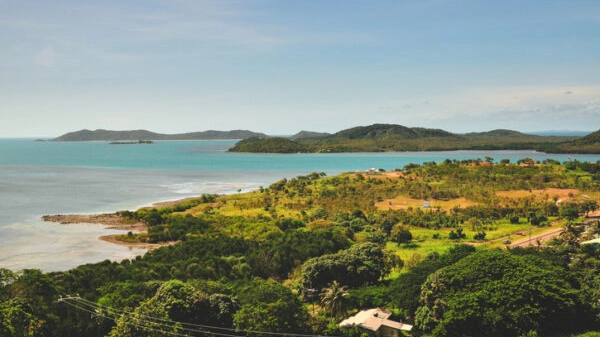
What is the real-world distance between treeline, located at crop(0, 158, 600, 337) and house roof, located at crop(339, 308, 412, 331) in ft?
2.47

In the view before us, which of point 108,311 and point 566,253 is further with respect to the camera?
point 566,253

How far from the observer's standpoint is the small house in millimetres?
24609

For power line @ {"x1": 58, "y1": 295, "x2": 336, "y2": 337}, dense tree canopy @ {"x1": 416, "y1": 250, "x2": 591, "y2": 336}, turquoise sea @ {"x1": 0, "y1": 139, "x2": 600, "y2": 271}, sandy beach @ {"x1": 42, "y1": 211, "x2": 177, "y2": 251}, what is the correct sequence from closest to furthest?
power line @ {"x1": 58, "y1": 295, "x2": 336, "y2": 337} → dense tree canopy @ {"x1": 416, "y1": 250, "x2": 591, "y2": 336} → turquoise sea @ {"x1": 0, "y1": 139, "x2": 600, "y2": 271} → sandy beach @ {"x1": 42, "y1": 211, "x2": 177, "y2": 251}

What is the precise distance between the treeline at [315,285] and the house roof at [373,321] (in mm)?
753

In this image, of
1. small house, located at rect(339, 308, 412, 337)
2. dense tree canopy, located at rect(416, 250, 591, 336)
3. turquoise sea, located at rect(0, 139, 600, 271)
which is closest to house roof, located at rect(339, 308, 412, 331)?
small house, located at rect(339, 308, 412, 337)

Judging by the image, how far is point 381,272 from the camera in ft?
110

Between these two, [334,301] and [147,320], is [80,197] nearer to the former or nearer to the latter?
[334,301]

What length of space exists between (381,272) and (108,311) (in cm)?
1857

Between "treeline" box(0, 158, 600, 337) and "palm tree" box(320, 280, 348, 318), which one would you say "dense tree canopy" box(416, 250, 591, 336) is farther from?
"palm tree" box(320, 280, 348, 318)

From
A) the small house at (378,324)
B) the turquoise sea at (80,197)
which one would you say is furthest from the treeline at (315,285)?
the turquoise sea at (80,197)

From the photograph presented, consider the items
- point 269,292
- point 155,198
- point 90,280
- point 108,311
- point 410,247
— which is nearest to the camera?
point 108,311

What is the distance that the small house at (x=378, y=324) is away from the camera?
24.6 meters

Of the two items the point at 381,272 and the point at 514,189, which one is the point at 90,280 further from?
the point at 514,189

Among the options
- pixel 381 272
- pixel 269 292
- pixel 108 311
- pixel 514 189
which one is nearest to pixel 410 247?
pixel 381 272
